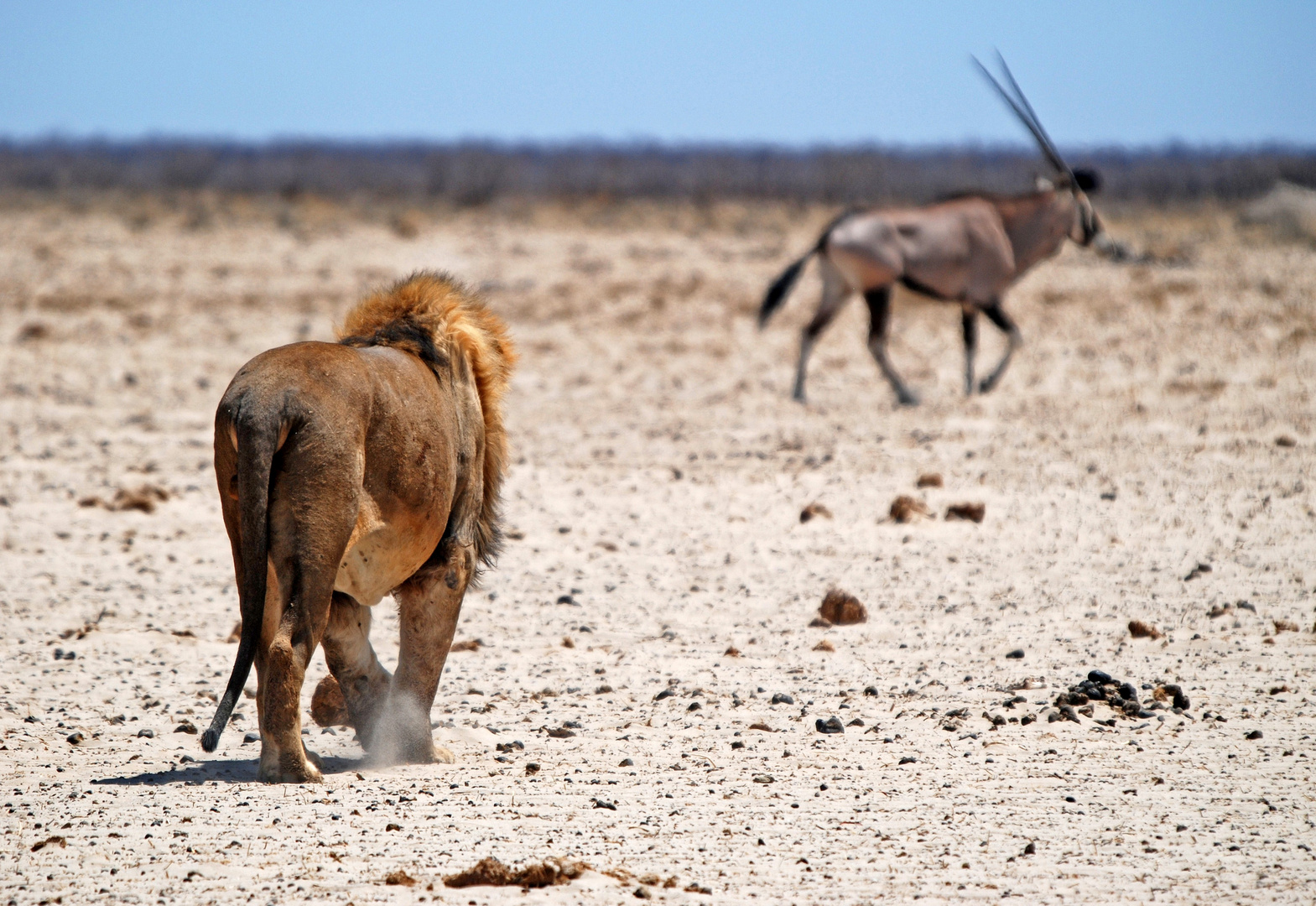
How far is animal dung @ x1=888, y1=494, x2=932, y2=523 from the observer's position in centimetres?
838

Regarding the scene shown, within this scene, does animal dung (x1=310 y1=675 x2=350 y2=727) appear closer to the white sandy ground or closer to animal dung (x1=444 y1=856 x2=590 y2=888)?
the white sandy ground

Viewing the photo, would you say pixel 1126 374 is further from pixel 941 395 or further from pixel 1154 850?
pixel 1154 850

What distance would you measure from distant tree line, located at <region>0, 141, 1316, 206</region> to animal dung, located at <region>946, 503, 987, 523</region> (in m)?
17.6

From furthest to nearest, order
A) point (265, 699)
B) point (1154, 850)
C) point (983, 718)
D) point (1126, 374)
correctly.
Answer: point (1126, 374), point (983, 718), point (265, 699), point (1154, 850)

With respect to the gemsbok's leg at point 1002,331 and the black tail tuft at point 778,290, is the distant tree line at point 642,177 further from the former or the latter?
the black tail tuft at point 778,290

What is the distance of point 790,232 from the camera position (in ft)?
93.5

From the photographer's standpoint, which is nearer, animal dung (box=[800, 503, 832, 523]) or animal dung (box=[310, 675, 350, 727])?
animal dung (box=[310, 675, 350, 727])

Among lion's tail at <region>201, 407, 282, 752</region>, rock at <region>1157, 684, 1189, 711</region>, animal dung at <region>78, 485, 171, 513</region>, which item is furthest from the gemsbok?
lion's tail at <region>201, 407, 282, 752</region>

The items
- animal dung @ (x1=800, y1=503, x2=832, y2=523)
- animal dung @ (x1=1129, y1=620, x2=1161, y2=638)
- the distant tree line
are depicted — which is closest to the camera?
animal dung @ (x1=1129, y1=620, x2=1161, y2=638)

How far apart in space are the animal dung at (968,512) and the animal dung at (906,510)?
0.14m

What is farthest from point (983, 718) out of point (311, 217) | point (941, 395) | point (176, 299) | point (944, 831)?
point (311, 217)

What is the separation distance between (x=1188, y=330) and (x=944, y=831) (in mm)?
12037

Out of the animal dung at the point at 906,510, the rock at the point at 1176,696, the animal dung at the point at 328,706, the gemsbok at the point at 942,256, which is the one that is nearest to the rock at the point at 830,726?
the rock at the point at 1176,696

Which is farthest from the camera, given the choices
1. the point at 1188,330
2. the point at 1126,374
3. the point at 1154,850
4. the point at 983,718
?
the point at 1188,330
